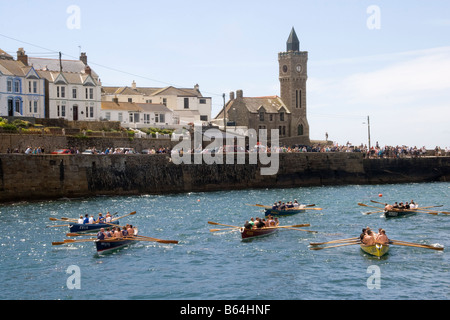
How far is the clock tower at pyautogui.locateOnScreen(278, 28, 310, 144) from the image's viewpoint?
103875 millimetres

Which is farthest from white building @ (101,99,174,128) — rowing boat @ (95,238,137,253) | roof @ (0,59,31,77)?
rowing boat @ (95,238,137,253)

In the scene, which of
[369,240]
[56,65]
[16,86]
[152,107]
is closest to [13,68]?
[16,86]

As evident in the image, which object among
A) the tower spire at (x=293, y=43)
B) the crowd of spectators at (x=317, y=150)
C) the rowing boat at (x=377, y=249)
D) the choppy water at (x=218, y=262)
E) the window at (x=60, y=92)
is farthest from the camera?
the tower spire at (x=293, y=43)

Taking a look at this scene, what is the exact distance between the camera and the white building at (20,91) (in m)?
73.8

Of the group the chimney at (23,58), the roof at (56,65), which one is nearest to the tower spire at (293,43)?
the roof at (56,65)

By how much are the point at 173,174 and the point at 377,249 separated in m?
35.4

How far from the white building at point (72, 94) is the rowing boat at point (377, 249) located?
55.8 meters

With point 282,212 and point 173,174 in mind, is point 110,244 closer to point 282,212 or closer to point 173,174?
point 282,212

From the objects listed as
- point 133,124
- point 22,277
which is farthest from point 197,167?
point 22,277

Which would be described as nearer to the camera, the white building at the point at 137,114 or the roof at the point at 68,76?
the roof at the point at 68,76

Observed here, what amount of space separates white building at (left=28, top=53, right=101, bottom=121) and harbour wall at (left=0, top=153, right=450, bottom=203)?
21.8 meters

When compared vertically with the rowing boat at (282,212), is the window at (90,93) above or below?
above

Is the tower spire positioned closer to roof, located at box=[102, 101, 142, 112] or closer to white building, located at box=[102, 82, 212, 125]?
white building, located at box=[102, 82, 212, 125]

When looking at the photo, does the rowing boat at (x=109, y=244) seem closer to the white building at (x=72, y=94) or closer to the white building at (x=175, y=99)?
the white building at (x=72, y=94)
